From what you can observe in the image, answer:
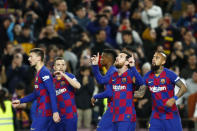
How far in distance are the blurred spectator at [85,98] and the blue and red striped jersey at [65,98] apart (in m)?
4.04

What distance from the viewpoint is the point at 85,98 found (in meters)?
15.1

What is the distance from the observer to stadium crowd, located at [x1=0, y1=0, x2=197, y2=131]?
15266 mm

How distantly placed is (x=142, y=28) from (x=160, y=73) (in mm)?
8432

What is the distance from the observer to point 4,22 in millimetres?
17891

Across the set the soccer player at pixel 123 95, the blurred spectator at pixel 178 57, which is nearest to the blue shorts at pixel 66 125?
the soccer player at pixel 123 95

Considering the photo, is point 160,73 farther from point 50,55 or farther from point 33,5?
point 33,5

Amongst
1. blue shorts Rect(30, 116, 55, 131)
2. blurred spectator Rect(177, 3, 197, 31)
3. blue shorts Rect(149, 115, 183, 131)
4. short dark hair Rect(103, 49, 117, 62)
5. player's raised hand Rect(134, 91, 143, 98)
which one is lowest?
blue shorts Rect(149, 115, 183, 131)

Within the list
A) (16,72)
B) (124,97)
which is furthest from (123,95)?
(16,72)

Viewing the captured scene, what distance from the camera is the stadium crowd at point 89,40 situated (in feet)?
50.1

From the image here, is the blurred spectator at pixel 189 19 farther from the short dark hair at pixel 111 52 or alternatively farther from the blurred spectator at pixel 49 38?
the short dark hair at pixel 111 52

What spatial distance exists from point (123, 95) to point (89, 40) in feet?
23.6

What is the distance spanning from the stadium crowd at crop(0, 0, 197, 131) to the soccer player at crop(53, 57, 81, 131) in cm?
262

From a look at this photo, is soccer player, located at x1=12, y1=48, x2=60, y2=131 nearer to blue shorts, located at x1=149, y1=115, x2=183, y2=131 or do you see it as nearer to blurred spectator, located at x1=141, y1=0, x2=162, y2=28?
blue shorts, located at x1=149, y1=115, x2=183, y2=131

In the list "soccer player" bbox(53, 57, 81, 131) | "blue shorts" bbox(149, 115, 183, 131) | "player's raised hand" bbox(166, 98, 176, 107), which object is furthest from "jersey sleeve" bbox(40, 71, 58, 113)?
"player's raised hand" bbox(166, 98, 176, 107)
